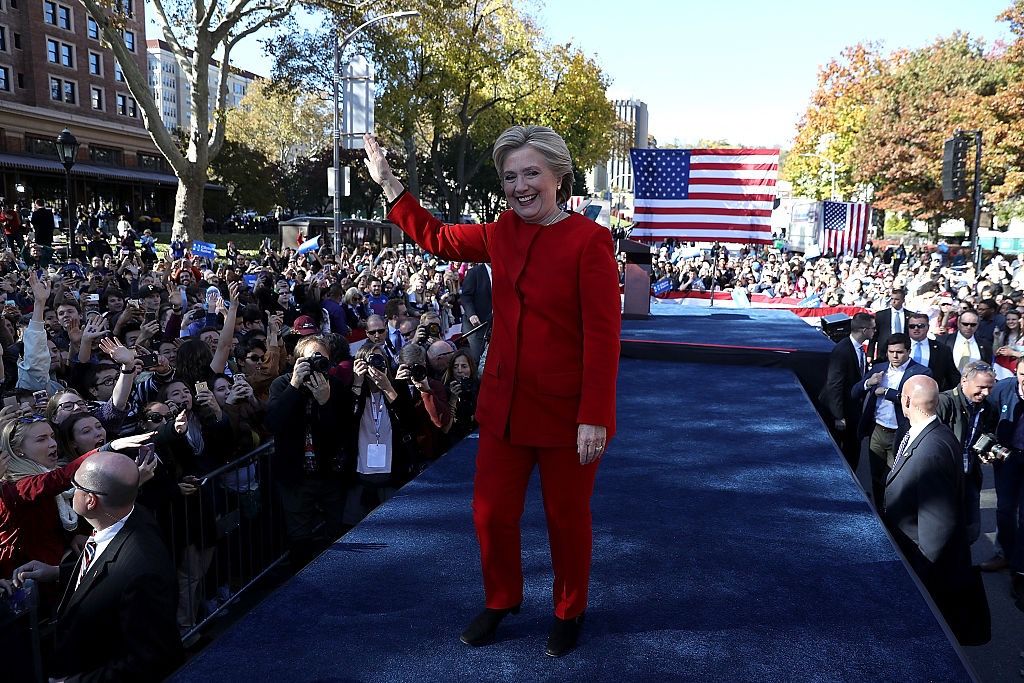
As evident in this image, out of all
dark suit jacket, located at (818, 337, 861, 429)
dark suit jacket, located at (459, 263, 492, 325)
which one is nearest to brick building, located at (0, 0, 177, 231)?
dark suit jacket, located at (459, 263, 492, 325)

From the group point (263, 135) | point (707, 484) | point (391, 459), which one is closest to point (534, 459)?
point (707, 484)

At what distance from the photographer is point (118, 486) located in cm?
300

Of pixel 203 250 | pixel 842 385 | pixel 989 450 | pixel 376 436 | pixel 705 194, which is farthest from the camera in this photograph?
pixel 203 250

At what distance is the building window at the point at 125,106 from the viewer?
56.4 metres

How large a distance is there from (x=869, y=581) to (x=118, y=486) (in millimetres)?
3123

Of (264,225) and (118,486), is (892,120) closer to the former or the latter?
(264,225)

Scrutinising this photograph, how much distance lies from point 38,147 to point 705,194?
47.1 m

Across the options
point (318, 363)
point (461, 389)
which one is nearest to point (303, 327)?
point (461, 389)

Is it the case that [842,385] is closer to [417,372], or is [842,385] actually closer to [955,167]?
[417,372]

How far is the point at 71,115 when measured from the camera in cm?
5084

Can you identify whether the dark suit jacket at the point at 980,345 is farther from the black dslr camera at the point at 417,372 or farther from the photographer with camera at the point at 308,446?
the photographer with camera at the point at 308,446

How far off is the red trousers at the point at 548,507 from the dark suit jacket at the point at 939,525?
206 cm

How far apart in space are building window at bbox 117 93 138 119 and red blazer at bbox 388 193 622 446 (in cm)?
6179

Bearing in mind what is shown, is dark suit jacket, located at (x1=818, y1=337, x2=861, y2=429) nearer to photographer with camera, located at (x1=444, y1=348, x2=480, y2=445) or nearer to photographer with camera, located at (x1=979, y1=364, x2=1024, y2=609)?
photographer with camera, located at (x1=979, y1=364, x2=1024, y2=609)
